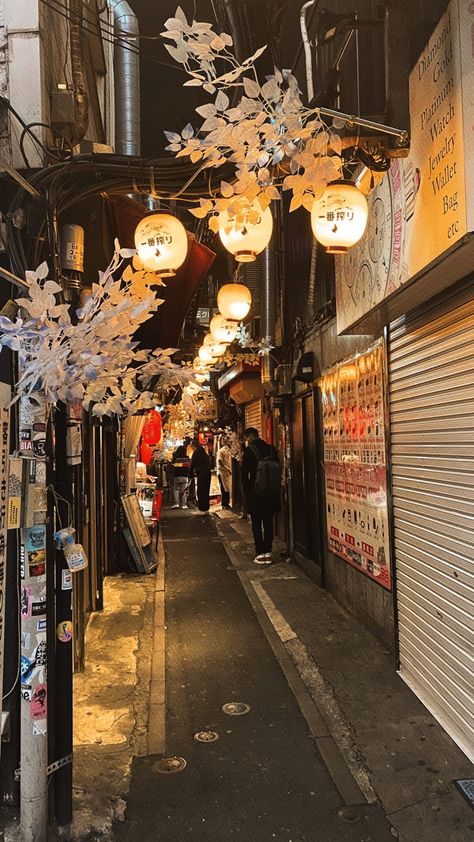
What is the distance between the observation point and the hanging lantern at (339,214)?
5520 mm

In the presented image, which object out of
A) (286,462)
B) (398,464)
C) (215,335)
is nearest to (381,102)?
(398,464)

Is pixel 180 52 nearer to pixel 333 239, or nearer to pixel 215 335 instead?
pixel 333 239

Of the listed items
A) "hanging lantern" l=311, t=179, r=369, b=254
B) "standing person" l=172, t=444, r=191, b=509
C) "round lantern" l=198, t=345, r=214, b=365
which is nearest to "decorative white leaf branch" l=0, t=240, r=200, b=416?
"hanging lantern" l=311, t=179, r=369, b=254

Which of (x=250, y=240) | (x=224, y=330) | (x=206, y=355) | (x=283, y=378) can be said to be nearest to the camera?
(x=250, y=240)

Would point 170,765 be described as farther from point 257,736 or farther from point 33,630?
point 33,630

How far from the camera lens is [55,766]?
4.41 meters

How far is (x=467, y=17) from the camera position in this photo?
410cm

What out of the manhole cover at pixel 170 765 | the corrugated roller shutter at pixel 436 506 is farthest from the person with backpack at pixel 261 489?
the manhole cover at pixel 170 765

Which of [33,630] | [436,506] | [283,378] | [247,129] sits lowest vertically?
[33,630]

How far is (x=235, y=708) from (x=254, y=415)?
15457 mm

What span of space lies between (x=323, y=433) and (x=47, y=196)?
697 centimetres

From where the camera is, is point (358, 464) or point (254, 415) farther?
point (254, 415)

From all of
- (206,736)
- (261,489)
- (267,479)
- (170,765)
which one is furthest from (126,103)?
(170,765)

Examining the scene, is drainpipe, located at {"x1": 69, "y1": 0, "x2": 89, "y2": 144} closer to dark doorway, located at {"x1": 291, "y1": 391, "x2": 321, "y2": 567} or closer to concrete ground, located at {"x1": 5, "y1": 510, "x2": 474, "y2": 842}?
dark doorway, located at {"x1": 291, "y1": 391, "x2": 321, "y2": 567}
